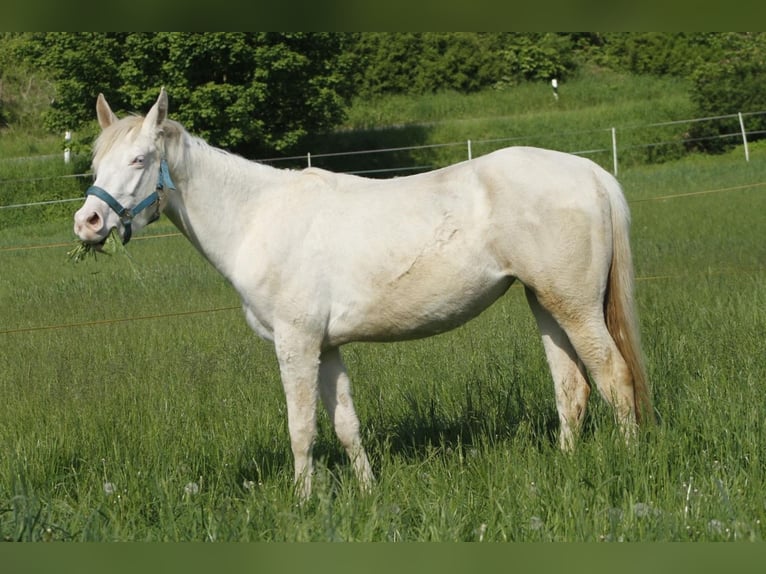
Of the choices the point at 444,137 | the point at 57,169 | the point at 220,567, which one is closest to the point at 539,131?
the point at 444,137

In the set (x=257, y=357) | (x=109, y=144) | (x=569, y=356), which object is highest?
(x=109, y=144)

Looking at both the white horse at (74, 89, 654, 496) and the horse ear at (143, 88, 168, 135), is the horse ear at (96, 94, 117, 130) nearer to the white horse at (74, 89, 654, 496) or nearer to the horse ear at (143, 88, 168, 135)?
the white horse at (74, 89, 654, 496)

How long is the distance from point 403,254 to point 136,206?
1.36 meters

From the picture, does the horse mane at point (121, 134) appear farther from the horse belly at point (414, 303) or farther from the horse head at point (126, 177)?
the horse belly at point (414, 303)

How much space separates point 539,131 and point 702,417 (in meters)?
24.6

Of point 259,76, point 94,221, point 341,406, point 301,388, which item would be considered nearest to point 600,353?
point 341,406

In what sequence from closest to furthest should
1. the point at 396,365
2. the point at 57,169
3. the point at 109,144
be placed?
the point at 109,144, the point at 396,365, the point at 57,169

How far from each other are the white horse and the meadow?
0.38 meters

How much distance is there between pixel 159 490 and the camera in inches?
152

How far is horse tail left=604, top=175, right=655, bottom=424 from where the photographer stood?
4.38 m

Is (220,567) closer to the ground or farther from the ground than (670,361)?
farther from the ground

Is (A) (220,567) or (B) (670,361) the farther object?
(B) (670,361)

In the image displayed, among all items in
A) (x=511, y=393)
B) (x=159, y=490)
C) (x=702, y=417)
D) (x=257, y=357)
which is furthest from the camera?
(x=257, y=357)

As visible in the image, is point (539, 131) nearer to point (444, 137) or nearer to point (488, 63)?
point (444, 137)
